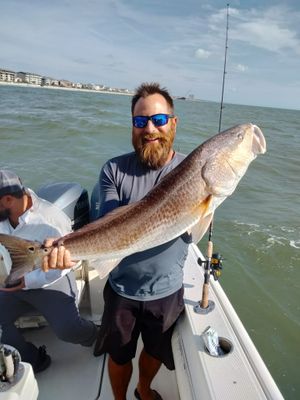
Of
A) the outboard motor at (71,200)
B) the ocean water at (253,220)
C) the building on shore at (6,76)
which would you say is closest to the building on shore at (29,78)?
the building on shore at (6,76)

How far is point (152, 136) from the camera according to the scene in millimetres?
2398

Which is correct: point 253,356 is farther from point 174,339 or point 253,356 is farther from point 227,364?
point 174,339

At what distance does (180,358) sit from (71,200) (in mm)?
2065

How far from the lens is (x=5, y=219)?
303 centimetres

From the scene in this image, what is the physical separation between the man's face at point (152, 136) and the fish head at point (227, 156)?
14.6 inches

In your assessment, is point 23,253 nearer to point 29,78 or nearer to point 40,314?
point 40,314

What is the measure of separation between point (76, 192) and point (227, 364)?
2.51 m

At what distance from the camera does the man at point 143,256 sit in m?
2.42

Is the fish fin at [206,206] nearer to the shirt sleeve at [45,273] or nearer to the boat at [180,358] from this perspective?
the boat at [180,358]

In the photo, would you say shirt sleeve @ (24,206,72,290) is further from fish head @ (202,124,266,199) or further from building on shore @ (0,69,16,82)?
building on shore @ (0,69,16,82)

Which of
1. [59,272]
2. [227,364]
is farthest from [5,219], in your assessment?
[227,364]

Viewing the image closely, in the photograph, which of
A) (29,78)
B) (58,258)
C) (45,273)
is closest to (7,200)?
(45,273)

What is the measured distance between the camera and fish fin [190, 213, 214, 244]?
2.23 metres

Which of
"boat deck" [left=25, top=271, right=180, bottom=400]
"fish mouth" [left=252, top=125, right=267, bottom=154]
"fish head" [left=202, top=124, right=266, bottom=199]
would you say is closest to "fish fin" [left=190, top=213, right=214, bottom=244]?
"fish head" [left=202, top=124, right=266, bottom=199]
